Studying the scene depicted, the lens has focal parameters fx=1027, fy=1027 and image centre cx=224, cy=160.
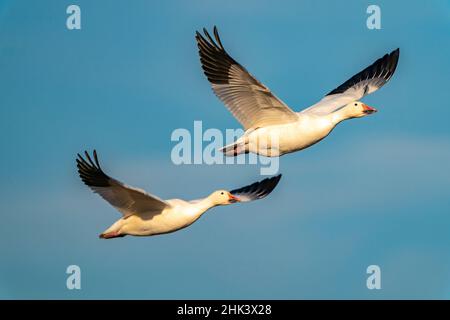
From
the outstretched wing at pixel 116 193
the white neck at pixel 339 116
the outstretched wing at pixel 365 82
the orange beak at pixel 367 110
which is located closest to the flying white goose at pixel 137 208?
the outstretched wing at pixel 116 193

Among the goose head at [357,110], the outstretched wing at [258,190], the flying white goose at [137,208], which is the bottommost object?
the flying white goose at [137,208]

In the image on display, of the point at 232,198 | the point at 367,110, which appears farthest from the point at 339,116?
the point at 232,198

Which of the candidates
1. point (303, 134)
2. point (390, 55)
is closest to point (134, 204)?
point (303, 134)

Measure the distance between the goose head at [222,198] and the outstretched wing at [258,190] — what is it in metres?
0.81

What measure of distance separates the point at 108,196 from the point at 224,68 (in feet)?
7.51

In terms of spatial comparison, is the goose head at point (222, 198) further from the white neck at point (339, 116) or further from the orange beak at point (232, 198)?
the white neck at point (339, 116)

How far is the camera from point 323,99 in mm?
16406

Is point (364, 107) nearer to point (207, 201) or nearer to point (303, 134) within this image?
point (303, 134)

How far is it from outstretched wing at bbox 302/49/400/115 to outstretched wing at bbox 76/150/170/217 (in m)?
3.81

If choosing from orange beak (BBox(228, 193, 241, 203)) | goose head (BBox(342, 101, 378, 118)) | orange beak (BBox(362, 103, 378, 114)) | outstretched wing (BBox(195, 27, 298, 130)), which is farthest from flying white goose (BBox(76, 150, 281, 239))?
orange beak (BBox(362, 103, 378, 114))

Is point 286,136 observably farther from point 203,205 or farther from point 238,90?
point 203,205

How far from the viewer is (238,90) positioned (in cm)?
1379

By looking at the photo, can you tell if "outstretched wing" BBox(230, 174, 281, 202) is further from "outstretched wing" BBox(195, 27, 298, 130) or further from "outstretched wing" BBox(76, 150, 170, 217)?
"outstretched wing" BBox(76, 150, 170, 217)

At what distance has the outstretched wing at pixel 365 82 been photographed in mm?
16203
